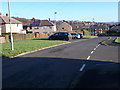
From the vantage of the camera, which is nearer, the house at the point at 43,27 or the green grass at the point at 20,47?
the green grass at the point at 20,47

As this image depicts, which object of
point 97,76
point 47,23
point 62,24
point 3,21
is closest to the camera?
point 97,76

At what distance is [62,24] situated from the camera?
10588 cm

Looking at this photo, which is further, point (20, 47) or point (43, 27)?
point (43, 27)

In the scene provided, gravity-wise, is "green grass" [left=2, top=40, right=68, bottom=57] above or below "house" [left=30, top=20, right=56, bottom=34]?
below

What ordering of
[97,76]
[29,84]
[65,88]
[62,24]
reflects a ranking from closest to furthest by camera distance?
[65,88]
[29,84]
[97,76]
[62,24]

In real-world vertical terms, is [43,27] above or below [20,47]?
above

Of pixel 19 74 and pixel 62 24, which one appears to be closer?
pixel 19 74

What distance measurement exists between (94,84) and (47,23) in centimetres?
8101

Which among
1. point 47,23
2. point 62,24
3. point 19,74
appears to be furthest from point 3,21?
point 19,74

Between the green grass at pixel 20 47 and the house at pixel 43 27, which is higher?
the house at pixel 43 27

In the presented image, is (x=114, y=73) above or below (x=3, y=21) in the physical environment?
below

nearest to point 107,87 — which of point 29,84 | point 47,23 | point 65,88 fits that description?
point 65,88

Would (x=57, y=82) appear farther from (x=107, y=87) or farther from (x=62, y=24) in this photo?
(x=62, y=24)

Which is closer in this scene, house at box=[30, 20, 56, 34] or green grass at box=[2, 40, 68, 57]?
green grass at box=[2, 40, 68, 57]
